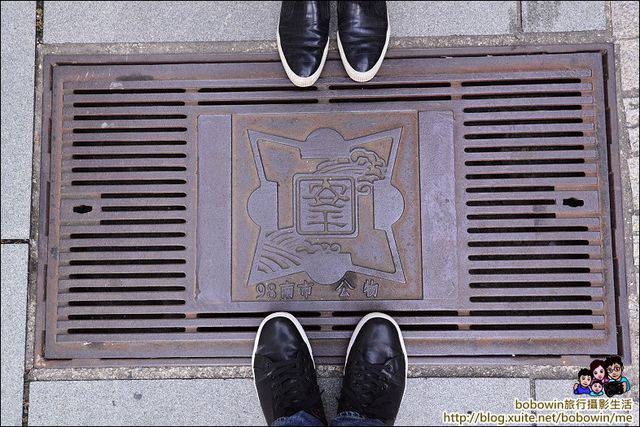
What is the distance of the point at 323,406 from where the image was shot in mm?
1797

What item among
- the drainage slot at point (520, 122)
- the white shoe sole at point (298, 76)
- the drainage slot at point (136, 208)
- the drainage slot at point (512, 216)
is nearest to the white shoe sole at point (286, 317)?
the drainage slot at point (136, 208)

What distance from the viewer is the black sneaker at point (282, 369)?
5.68 feet

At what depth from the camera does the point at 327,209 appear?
5.84ft

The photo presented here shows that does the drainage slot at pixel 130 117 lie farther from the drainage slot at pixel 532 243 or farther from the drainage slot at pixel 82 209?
the drainage slot at pixel 532 243

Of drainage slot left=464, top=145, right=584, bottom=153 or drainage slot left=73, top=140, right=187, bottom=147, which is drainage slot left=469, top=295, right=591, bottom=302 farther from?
drainage slot left=73, top=140, right=187, bottom=147

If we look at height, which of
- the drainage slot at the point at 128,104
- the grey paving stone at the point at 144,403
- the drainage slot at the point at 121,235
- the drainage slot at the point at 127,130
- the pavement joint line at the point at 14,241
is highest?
the drainage slot at the point at 128,104

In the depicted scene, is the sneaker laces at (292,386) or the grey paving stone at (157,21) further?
the grey paving stone at (157,21)

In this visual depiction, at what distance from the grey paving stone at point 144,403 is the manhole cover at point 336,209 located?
4.0 inches

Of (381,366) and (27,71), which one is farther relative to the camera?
(27,71)

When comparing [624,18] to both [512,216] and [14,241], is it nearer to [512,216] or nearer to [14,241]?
[512,216]

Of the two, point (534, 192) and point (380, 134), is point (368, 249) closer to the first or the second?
point (380, 134)

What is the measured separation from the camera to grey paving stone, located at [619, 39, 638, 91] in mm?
1815

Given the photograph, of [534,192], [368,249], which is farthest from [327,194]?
[534,192]

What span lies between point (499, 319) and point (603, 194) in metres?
0.58
